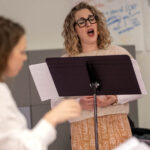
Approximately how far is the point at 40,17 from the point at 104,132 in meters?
1.85

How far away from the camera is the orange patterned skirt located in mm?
2201

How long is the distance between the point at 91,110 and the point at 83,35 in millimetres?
466

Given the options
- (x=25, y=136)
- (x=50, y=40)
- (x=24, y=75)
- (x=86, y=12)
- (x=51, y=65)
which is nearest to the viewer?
(x=25, y=136)

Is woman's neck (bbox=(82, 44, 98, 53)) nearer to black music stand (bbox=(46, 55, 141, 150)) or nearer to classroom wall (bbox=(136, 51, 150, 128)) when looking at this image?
black music stand (bbox=(46, 55, 141, 150))

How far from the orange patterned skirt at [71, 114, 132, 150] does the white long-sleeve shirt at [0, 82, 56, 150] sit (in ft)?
3.43

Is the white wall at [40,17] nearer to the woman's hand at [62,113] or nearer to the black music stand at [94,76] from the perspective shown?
the black music stand at [94,76]

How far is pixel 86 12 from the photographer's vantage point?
234cm

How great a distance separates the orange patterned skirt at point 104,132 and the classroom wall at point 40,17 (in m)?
1.67

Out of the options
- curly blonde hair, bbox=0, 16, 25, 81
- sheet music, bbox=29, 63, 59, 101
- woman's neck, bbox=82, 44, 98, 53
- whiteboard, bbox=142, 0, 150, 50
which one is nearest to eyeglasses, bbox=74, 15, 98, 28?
woman's neck, bbox=82, 44, 98, 53

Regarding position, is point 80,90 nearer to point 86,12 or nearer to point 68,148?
point 86,12

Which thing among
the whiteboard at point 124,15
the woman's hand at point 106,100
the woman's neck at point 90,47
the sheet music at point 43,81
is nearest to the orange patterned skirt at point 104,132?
the woman's hand at point 106,100

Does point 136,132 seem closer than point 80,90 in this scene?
No

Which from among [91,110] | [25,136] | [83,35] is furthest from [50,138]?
[83,35]

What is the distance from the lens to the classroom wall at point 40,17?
3.67 m
